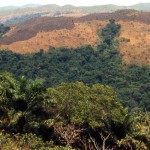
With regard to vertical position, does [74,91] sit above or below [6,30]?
above

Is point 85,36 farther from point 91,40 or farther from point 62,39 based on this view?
point 62,39

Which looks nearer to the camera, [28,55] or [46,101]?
[46,101]

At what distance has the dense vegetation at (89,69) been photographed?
2906 inches

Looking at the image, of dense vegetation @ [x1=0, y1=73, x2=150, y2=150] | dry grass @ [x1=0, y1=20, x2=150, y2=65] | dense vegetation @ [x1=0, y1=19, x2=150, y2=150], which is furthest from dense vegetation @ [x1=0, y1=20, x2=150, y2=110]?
dense vegetation @ [x1=0, y1=73, x2=150, y2=150]

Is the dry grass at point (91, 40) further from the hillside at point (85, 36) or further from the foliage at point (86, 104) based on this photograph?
the foliage at point (86, 104)

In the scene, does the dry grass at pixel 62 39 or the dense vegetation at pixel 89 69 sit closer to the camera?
the dense vegetation at pixel 89 69

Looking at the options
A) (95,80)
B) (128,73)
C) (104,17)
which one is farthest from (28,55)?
(104,17)

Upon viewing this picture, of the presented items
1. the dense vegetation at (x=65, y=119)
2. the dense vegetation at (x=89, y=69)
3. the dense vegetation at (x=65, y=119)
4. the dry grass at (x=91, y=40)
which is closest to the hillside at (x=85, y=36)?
the dry grass at (x=91, y=40)

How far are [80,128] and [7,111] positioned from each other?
524cm

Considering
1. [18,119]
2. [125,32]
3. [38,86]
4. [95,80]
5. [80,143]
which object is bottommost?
[95,80]

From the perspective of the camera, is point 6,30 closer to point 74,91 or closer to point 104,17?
point 104,17

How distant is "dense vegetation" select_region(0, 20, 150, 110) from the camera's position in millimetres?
73812

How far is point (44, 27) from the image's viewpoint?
11281 cm

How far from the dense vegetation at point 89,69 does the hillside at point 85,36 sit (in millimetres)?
3641
